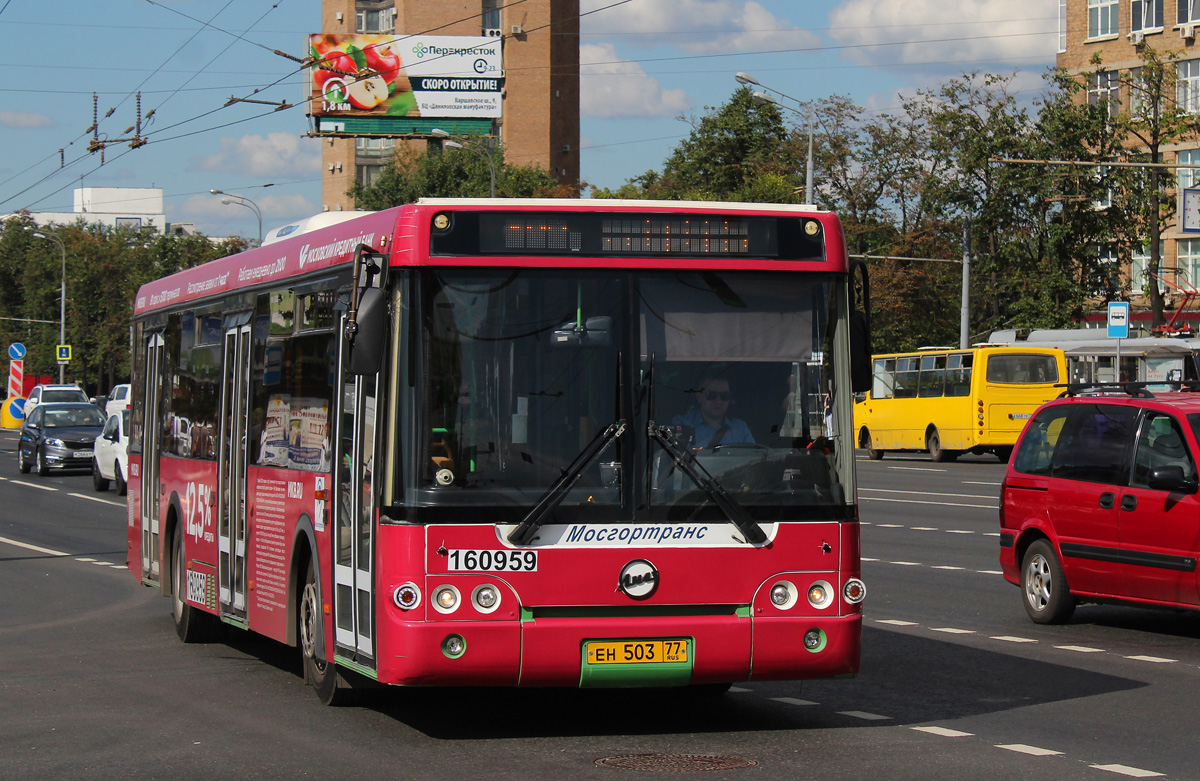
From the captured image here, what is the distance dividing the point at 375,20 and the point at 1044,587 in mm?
91339

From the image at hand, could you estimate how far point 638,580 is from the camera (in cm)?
764

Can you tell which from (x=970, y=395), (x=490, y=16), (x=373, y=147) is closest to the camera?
(x=970, y=395)

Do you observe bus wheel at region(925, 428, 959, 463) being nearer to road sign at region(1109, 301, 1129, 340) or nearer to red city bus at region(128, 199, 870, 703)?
road sign at region(1109, 301, 1129, 340)

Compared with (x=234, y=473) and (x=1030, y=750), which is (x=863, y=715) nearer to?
(x=1030, y=750)

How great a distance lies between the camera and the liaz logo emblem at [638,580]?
7.62m

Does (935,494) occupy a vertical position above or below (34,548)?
above

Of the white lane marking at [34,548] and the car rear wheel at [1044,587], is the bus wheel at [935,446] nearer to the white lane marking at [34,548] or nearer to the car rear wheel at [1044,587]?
the white lane marking at [34,548]

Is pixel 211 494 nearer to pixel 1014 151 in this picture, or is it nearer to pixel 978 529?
pixel 978 529

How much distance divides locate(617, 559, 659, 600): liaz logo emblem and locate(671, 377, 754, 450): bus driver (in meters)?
0.59

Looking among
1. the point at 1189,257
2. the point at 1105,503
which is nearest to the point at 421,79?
the point at 1189,257

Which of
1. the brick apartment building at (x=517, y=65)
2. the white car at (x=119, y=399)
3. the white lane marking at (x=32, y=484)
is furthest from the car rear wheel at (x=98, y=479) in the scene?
the brick apartment building at (x=517, y=65)

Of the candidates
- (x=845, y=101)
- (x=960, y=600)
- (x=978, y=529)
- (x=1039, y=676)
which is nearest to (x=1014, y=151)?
(x=845, y=101)

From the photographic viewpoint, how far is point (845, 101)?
56344mm

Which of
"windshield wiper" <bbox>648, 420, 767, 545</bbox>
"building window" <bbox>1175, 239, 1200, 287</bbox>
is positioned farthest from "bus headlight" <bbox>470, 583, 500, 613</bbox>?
"building window" <bbox>1175, 239, 1200, 287</bbox>
